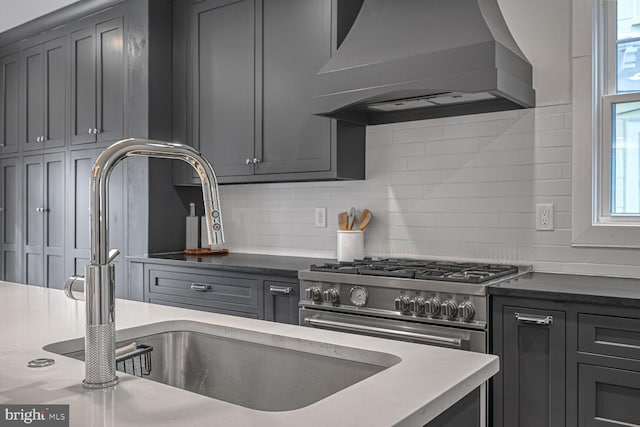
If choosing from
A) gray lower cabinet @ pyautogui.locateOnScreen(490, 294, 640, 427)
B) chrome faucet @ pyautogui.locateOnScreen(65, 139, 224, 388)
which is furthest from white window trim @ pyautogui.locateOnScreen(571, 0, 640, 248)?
chrome faucet @ pyautogui.locateOnScreen(65, 139, 224, 388)

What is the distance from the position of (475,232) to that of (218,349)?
1.89m

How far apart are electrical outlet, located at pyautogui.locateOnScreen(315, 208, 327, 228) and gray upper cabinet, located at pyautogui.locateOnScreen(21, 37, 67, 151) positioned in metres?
2.22

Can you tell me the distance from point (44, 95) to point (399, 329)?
12.0 ft

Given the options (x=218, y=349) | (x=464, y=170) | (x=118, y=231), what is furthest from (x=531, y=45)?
(x=118, y=231)

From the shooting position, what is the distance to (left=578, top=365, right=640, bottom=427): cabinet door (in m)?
2.04

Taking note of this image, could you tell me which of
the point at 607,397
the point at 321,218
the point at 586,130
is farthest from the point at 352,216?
the point at 607,397

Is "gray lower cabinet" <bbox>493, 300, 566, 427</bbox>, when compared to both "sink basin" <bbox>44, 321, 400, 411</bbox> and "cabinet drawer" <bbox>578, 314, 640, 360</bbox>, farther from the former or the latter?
"sink basin" <bbox>44, 321, 400, 411</bbox>

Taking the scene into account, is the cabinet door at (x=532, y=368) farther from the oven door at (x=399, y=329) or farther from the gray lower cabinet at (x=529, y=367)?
the oven door at (x=399, y=329)

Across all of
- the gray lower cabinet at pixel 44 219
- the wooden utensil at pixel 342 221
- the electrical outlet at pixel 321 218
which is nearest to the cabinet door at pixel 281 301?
the wooden utensil at pixel 342 221

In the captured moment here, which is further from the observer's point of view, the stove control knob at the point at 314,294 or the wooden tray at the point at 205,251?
the wooden tray at the point at 205,251

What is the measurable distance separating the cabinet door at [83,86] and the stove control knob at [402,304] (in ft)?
9.09

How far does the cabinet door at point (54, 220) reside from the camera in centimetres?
454

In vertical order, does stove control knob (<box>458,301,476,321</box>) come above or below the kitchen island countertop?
below

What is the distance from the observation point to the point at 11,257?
200 inches
